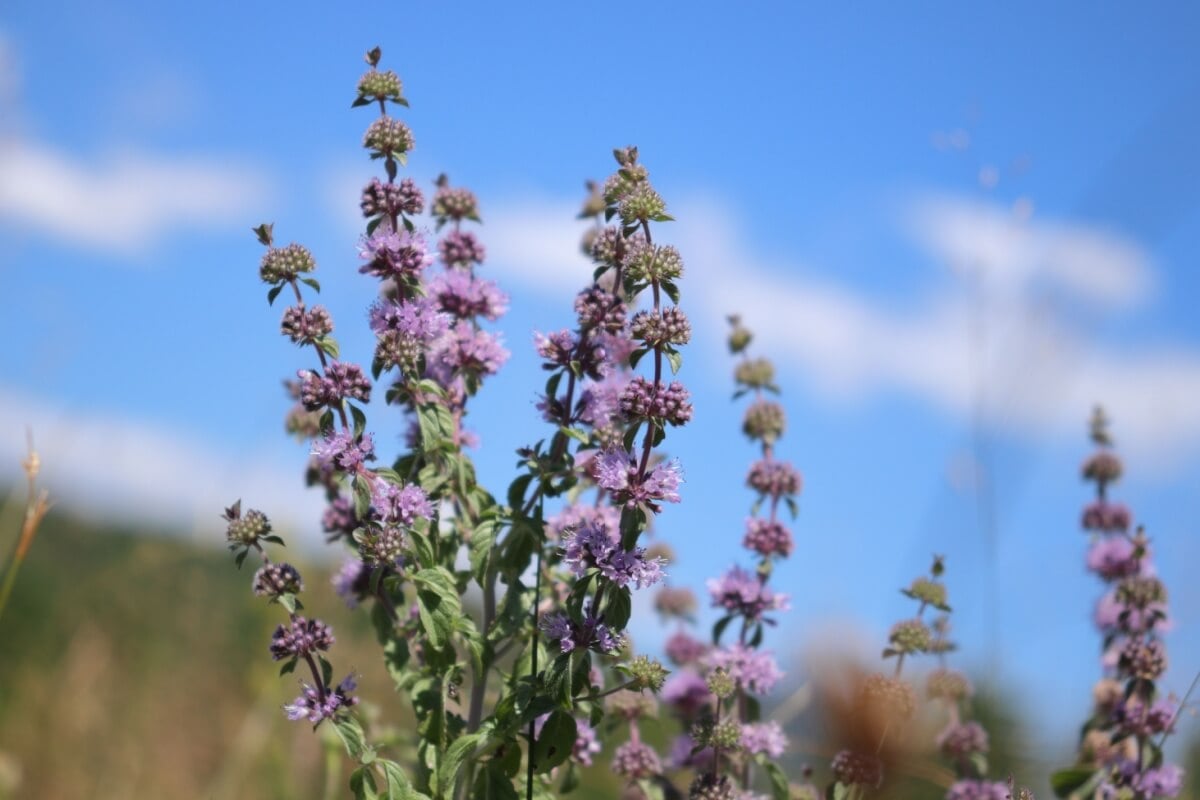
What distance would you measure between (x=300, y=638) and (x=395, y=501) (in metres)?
0.40

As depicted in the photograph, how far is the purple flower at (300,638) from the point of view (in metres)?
2.74

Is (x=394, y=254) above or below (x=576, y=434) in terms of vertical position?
above

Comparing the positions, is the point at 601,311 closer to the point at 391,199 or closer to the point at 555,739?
the point at 391,199

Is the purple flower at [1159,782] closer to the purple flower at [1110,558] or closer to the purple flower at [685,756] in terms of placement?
the purple flower at [1110,558]

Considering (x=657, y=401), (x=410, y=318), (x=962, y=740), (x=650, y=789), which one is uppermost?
(x=410, y=318)

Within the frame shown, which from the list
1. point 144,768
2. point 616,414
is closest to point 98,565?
point 144,768

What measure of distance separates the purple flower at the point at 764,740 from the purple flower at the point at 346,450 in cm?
145

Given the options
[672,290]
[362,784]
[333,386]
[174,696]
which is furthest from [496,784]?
[174,696]

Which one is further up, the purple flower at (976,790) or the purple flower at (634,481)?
the purple flower at (634,481)

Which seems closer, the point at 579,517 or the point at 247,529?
the point at 247,529

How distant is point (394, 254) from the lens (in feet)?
9.57

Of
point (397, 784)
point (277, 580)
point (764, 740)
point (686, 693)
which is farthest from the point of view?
point (686, 693)

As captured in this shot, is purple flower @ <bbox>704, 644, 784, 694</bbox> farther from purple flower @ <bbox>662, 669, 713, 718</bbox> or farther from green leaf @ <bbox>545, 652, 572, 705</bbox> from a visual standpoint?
green leaf @ <bbox>545, 652, 572, 705</bbox>

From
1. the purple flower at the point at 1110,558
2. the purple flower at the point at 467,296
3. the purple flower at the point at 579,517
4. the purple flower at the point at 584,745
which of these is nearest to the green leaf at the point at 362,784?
the purple flower at the point at 584,745
